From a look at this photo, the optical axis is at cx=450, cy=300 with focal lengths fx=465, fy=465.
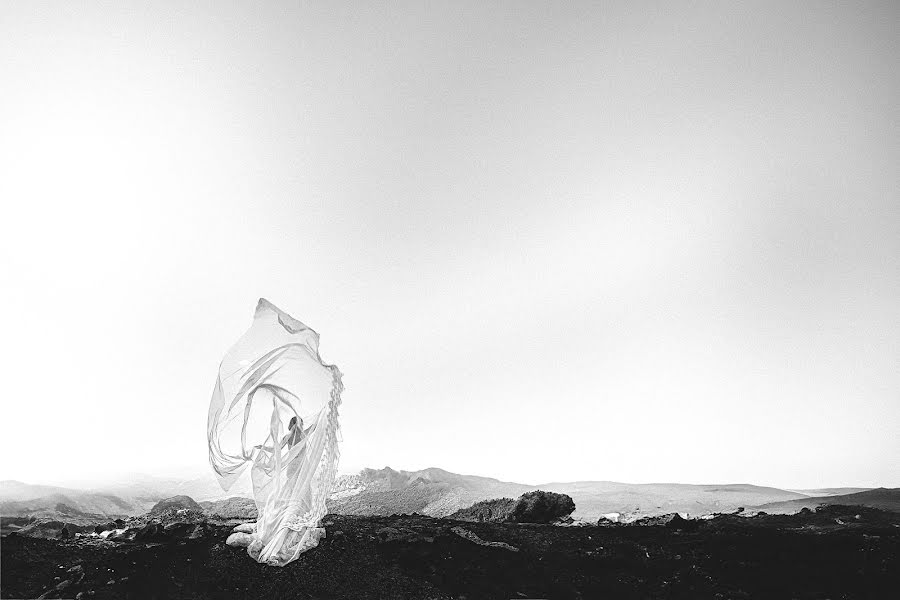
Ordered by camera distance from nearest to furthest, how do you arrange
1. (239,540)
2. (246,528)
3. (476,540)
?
(239,540)
(246,528)
(476,540)

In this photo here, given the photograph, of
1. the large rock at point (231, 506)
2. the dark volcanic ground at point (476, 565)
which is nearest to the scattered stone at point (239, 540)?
the dark volcanic ground at point (476, 565)

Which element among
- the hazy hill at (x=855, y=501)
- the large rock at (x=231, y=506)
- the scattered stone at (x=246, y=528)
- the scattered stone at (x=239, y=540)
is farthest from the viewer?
the hazy hill at (x=855, y=501)

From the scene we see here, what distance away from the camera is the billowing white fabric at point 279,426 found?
7047 mm

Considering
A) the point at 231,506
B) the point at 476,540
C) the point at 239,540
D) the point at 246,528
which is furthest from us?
the point at 231,506

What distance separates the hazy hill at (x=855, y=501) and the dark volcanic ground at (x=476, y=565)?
23.5ft

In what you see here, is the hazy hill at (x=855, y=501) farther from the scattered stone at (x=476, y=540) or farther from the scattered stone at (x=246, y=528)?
the scattered stone at (x=246, y=528)

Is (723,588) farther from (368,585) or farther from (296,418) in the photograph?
(296,418)

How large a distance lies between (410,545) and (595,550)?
10.5 ft

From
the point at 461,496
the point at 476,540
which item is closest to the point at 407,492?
the point at 461,496

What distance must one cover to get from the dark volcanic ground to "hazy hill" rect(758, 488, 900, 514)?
716 centimetres

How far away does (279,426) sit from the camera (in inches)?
295

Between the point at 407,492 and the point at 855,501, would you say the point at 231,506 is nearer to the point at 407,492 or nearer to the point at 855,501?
the point at 407,492

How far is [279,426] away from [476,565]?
3.79 meters

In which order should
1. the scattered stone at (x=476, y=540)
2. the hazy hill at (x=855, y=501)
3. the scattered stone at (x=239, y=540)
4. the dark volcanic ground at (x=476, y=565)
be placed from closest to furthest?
the dark volcanic ground at (x=476, y=565)
the scattered stone at (x=239, y=540)
the scattered stone at (x=476, y=540)
the hazy hill at (x=855, y=501)
